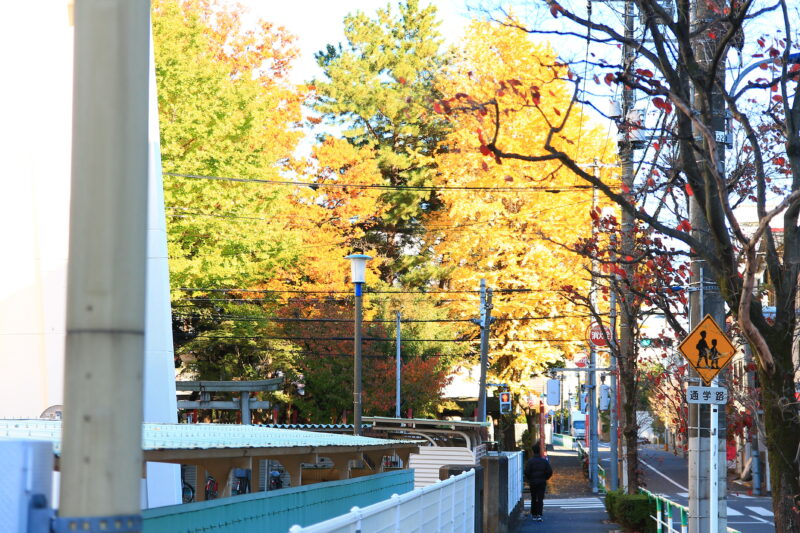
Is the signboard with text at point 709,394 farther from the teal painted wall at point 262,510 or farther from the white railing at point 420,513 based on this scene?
the teal painted wall at point 262,510

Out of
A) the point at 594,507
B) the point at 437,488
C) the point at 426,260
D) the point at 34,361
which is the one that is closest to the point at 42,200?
the point at 34,361

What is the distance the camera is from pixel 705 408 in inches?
526

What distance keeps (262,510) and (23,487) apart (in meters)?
3.63

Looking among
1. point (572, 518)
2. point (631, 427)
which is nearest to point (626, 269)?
point (631, 427)

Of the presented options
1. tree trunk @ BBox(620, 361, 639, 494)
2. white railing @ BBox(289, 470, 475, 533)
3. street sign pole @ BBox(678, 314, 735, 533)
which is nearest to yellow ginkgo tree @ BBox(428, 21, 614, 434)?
tree trunk @ BBox(620, 361, 639, 494)

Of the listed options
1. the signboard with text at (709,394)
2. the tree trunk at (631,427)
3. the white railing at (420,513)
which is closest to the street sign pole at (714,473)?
the signboard with text at (709,394)

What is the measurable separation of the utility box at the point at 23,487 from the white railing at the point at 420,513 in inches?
58.8

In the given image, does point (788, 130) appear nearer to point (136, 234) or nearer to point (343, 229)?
point (136, 234)

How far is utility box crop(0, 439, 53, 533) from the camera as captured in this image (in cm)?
356

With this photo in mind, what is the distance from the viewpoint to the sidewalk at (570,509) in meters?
24.2

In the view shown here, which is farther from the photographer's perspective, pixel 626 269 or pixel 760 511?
pixel 760 511

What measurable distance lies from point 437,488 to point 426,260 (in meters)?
44.1

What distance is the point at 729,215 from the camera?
10328 mm

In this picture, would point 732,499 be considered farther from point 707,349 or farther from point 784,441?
point 784,441
